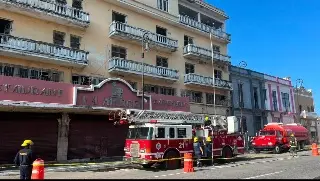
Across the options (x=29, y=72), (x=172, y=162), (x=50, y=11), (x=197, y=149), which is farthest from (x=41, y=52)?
(x=197, y=149)

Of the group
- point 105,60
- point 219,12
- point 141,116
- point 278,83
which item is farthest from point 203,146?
point 278,83

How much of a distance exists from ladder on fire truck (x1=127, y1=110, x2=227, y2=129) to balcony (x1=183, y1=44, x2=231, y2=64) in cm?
1199

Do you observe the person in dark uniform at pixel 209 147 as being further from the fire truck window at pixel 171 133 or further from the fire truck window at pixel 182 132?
the fire truck window at pixel 171 133

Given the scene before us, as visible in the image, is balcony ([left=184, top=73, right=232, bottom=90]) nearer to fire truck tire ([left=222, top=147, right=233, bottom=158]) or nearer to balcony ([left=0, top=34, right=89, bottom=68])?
fire truck tire ([left=222, top=147, right=233, bottom=158])

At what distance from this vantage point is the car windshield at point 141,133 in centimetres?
1778

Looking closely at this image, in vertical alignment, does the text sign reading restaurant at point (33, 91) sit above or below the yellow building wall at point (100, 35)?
below

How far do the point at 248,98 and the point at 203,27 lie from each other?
1113 centimetres

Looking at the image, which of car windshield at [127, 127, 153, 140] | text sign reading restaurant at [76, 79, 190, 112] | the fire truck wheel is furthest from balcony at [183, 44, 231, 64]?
car windshield at [127, 127, 153, 140]

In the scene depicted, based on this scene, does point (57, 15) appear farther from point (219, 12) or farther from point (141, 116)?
point (219, 12)

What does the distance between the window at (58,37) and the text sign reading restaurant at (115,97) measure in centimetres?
498

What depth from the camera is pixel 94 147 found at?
2397 centimetres

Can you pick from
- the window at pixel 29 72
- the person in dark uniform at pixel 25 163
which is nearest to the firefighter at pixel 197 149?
the person in dark uniform at pixel 25 163

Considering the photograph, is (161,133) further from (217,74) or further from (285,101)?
(285,101)

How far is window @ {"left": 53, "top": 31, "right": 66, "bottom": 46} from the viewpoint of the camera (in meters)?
24.0
